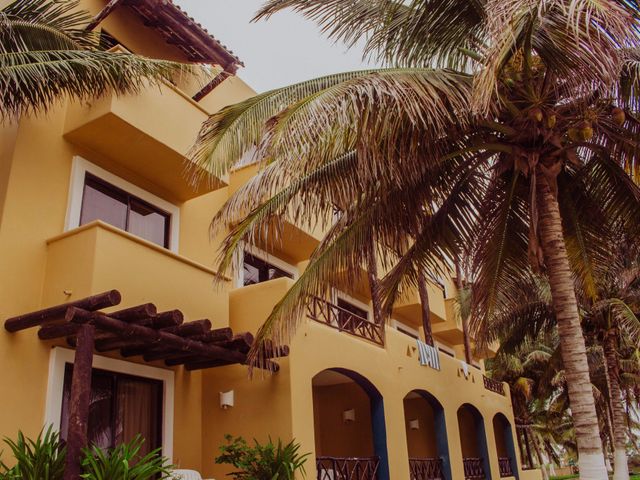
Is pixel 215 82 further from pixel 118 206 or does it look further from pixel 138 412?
pixel 138 412

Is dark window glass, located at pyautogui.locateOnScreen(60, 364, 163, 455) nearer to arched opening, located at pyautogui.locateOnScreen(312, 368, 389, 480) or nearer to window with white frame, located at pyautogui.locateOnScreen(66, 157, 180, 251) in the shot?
window with white frame, located at pyautogui.locateOnScreen(66, 157, 180, 251)

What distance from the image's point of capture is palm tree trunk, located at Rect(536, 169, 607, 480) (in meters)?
7.43

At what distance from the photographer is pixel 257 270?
1459 centimetres

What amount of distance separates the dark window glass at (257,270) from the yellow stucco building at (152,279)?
5 centimetres

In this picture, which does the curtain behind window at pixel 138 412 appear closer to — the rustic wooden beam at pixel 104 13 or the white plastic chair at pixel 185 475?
the white plastic chair at pixel 185 475

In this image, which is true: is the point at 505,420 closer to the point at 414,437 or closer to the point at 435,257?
the point at 414,437

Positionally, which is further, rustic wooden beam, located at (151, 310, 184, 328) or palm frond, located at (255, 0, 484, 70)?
palm frond, located at (255, 0, 484, 70)

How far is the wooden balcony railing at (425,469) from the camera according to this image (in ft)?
48.0

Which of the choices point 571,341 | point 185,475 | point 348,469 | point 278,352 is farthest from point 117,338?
point 571,341

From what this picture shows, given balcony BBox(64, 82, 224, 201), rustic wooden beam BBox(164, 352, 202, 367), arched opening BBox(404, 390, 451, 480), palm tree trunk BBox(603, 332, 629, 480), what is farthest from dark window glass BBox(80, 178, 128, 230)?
palm tree trunk BBox(603, 332, 629, 480)

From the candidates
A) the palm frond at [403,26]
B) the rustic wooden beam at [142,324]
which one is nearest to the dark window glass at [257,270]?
the rustic wooden beam at [142,324]

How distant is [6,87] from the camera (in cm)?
786

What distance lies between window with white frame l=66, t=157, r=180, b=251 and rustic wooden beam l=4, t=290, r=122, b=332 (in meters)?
1.98

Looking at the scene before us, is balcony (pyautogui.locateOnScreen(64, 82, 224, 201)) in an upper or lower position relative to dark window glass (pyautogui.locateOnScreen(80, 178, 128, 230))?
upper
